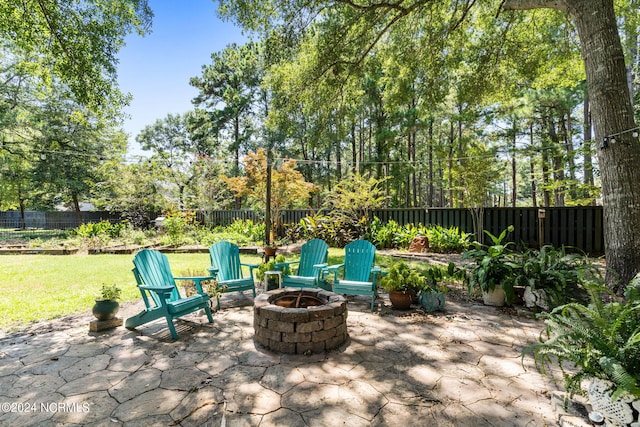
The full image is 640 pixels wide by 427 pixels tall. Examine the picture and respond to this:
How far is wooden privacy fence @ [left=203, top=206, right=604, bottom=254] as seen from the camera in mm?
6961

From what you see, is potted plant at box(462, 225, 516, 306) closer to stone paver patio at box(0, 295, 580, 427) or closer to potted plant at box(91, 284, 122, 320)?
stone paver patio at box(0, 295, 580, 427)

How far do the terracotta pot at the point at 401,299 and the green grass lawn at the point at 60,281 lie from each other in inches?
108

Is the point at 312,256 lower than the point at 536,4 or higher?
lower

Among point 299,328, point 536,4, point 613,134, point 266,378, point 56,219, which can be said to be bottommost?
point 266,378

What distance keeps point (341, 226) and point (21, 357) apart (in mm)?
7238

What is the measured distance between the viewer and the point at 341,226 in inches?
355

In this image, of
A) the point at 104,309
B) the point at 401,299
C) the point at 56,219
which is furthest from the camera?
the point at 56,219

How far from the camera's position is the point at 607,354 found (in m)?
1.62

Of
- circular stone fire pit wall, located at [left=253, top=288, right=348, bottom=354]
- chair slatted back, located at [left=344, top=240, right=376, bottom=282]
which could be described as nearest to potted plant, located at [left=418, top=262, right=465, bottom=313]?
chair slatted back, located at [left=344, top=240, right=376, bottom=282]

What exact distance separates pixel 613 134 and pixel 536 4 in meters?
2.32

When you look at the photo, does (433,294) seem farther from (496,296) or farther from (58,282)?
(58,282)

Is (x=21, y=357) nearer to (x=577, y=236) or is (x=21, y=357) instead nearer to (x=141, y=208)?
(x=577, y=236)

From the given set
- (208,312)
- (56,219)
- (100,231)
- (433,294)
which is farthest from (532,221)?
(56,219)

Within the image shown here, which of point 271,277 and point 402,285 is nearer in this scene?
point 402,285
